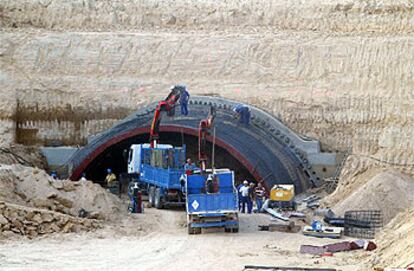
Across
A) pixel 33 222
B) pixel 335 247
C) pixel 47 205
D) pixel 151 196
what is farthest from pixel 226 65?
pixel 335 247

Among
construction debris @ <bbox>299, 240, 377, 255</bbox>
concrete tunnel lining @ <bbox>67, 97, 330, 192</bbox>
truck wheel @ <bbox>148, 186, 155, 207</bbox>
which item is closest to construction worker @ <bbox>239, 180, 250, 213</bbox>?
truck wheel @ <bbox>148, 186, 155, 207</bbox>

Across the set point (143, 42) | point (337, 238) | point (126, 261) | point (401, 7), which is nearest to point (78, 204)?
point (126, 261)

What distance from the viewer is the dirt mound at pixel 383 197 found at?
26500 millimetres

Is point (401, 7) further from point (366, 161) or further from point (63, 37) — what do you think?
point (63, 37)

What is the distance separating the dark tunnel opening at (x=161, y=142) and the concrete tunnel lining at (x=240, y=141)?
0.67m

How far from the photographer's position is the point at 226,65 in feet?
125

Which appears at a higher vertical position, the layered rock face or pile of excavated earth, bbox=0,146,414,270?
the layered rock face

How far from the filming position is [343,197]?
2912 cm

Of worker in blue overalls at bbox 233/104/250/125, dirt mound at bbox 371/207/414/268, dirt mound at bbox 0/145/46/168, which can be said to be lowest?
dirt mound at bbox 371/207/414/268

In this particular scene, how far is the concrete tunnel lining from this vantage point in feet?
106

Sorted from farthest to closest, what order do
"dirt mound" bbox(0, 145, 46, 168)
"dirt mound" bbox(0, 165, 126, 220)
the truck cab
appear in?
"dirt mound" bbox(0, 145, 46, 168) < the truck cab < "dirt mound" bbox(0, 165, 126, 220)

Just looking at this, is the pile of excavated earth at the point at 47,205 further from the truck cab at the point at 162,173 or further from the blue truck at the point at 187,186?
the truck cab at the point at 162,173

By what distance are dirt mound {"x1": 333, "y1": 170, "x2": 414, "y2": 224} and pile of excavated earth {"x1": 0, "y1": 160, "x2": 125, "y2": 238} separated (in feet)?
22.5

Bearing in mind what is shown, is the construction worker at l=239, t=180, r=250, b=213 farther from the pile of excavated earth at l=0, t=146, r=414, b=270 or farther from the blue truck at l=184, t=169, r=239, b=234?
the blue truck at l=184, t=169, r=239, b=234
